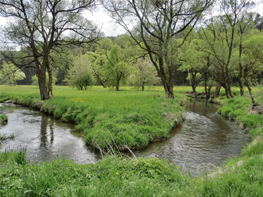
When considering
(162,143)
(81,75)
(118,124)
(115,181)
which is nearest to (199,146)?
(162,143)

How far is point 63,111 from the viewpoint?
14883mm

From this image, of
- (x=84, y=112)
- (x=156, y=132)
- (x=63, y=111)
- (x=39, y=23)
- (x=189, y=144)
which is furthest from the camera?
(x=39, y=23)

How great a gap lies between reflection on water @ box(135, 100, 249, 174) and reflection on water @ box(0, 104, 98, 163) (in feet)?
8.88

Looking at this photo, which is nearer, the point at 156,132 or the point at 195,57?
the point at 156,132

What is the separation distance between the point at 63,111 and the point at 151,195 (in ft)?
42.3

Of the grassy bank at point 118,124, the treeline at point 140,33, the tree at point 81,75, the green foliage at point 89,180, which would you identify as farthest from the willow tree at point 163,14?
the tree at point 81,75

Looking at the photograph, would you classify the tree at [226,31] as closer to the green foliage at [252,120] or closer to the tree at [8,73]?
the green foliage at [252,120]

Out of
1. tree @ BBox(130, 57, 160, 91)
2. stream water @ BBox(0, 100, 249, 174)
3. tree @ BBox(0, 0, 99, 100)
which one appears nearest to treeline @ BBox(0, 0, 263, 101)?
tree @ BBox(0, 0, 99, 100)

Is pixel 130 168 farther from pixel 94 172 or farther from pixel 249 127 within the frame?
pixel 249 127

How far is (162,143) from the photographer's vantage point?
9523mm

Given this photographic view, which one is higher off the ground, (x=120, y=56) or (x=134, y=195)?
(x=120, y=56)

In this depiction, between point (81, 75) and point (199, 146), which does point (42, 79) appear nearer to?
point (199, 146)

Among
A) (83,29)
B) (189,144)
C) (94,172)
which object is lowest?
(189,144)

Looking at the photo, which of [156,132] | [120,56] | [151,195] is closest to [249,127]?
[156,132]
